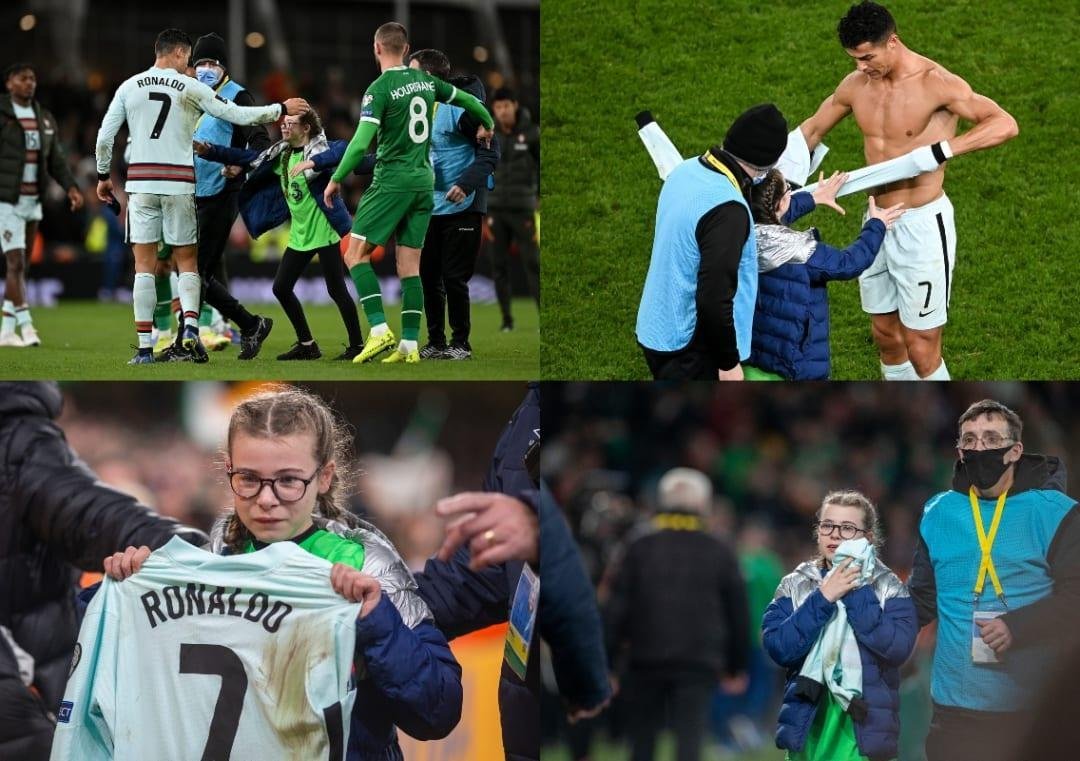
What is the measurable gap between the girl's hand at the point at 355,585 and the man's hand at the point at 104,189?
2.05 metres

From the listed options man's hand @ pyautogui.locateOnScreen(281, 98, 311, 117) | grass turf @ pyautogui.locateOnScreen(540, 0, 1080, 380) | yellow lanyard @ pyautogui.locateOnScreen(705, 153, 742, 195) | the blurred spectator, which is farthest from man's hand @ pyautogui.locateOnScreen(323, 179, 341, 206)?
the blurred spectator

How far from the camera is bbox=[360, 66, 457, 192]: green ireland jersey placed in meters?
5.73

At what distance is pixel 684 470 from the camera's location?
225 inches

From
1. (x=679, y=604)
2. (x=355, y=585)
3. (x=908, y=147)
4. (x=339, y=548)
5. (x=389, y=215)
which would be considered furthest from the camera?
(x=908, y=147)

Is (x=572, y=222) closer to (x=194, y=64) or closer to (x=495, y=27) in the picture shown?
(x=495, y=27)

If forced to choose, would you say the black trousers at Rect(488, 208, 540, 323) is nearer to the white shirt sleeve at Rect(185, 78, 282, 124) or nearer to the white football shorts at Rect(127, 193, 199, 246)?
the white shirt sleeve at Rect(185, 78, 282, 124)

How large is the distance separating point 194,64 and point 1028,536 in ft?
12.9

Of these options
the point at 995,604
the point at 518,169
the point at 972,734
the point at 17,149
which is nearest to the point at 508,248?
the point at 518,169

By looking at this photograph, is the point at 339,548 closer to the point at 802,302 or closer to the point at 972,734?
the point at 802,302

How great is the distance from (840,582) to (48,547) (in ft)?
10.3

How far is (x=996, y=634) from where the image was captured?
538cm

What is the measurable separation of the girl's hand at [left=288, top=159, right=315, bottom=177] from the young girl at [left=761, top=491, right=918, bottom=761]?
2.65 m

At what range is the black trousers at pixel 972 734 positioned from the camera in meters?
5.41

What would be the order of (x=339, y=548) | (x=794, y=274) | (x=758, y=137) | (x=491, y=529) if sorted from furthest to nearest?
(x=794, y=274), (x=758, y=137), (x=339, y=548), (x=491, y=529)
